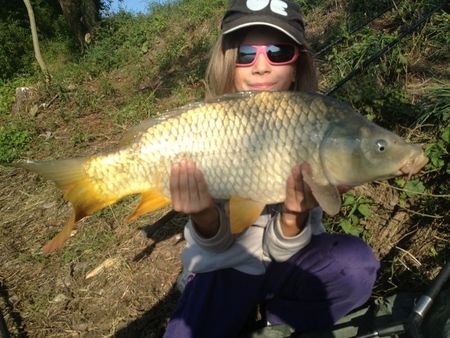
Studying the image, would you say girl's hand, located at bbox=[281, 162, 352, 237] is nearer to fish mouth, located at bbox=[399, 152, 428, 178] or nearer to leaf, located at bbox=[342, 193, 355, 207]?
fish mouth, located at bbox=[399, 152, 428, 178]

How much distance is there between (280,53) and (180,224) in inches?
51.8

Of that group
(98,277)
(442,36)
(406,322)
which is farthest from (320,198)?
(442,36)

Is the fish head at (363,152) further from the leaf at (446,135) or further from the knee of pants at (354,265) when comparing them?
the leaf at (446,135)

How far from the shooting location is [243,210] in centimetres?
111

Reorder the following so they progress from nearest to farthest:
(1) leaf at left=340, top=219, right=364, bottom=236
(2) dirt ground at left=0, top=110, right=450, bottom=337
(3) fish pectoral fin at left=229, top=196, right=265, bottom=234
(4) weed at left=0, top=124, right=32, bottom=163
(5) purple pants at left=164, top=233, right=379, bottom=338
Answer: (3) fish pectoral fin at left=229, top=196, right=265, bottom=234
(5) purple pants at left=164, top=233, right=379, bottom=338
(2) dirt ground at left=0, top=110, right=450, bottom=337
(1) leaf at left=340, top=219, right=364, bottom=236
(4) weed at left=0, top=124, right=32, bottom=163

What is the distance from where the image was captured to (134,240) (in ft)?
7.89

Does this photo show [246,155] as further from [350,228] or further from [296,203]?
[350,228]

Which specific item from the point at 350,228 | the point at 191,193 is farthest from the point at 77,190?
the point at 350,228

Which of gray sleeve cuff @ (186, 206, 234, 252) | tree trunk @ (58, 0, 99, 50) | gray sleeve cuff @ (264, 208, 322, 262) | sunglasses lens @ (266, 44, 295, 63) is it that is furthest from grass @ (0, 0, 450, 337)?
tree trunk @ (58, 0, 99, 50)

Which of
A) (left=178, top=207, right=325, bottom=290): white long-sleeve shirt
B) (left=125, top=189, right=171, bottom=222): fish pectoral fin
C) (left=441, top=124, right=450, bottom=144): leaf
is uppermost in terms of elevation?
(left=441, top=124, right=450, bottom=144): leaf

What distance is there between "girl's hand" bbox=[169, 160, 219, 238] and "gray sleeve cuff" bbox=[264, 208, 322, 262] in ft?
0.60

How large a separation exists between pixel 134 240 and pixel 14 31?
9.79 m

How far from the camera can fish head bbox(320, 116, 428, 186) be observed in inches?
39.4

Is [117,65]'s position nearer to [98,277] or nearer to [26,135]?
[26,135]
